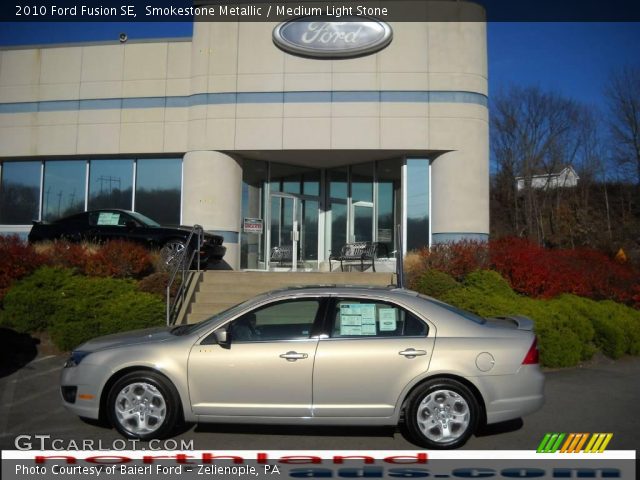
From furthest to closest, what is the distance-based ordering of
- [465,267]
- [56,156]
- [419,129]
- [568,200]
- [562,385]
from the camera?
[568,200] < [56,156] < [419,129] < [465,267] < [562,385]

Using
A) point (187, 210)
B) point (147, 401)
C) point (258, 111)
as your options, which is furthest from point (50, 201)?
point (147, 401)

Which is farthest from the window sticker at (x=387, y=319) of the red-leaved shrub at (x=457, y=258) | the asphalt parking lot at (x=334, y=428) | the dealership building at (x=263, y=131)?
the dealership building at (x=263, y=131)

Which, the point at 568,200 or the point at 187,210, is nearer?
the point at 187,210

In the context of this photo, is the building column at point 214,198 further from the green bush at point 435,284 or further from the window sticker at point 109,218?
the green bush at point 435,284

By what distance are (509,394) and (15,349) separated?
790 cm

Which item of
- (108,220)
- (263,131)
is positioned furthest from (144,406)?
(263,131)

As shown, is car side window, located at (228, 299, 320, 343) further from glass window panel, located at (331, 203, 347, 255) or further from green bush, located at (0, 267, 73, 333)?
glass window panel, located at (331, 203, 347, 255)

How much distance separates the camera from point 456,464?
4.92m

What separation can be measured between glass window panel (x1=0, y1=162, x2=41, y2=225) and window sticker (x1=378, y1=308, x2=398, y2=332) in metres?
15.8

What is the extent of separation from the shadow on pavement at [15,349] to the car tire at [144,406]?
4099mm

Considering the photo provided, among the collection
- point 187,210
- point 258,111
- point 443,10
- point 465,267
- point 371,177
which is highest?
point 443,10

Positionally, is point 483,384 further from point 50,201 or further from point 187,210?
point 50,201

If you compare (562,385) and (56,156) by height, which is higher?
(56,156)

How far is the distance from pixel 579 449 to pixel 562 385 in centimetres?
285
